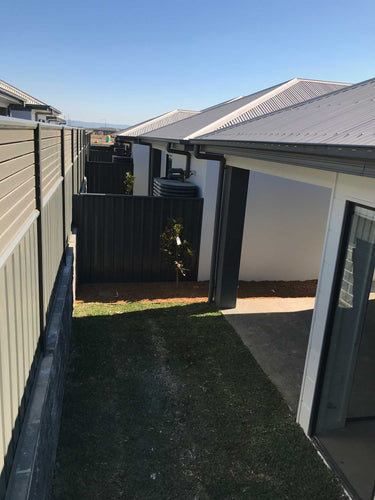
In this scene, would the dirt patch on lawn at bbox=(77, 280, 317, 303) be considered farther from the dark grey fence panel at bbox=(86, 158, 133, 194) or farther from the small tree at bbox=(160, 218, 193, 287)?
the dark grey fence panel at bbox=(86, 158, 133, 194)

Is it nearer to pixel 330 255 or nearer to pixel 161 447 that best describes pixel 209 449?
pixel 161 447

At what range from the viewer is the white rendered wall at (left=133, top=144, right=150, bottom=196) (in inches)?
708

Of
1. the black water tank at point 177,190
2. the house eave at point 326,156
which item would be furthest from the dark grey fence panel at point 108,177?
the house eave at point 326,156

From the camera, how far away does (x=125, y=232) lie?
9.23m

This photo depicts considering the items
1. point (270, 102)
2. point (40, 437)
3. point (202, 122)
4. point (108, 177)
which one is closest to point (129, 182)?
point (108, 177)

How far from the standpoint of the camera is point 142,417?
4730mm

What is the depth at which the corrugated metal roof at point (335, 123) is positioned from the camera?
3420 mm

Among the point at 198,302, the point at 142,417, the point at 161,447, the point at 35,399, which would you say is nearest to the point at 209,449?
the point at 161,447

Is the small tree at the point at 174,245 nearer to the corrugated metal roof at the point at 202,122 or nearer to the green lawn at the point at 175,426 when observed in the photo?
the corrugated metal roof at the point at 202,122

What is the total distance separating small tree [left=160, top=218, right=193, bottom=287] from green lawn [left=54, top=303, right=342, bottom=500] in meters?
2.47

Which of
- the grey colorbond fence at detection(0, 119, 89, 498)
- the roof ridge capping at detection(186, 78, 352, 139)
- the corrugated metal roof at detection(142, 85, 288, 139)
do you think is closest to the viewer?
the grey colorbond fence at detection(0, 119, 89, 498)

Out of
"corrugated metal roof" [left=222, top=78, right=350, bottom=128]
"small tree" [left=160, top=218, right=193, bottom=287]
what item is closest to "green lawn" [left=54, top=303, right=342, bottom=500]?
"small tree" [left=160, top=218, right=193, bottom=287]

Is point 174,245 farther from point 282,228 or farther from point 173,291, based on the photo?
point 282,228

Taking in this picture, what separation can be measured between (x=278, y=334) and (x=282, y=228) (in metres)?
3.33
